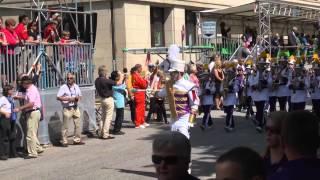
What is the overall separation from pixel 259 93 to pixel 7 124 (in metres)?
6.67

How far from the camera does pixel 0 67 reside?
1395 cm

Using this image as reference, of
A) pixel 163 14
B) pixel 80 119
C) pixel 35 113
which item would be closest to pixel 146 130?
pixel 80 119

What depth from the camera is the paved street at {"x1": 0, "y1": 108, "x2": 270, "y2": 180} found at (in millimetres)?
10758

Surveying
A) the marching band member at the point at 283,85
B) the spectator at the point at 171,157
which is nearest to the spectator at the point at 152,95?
the marching band member at the point at 283,85

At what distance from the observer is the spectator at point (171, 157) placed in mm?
3268

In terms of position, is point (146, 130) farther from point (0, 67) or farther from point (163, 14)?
point (163, 14)

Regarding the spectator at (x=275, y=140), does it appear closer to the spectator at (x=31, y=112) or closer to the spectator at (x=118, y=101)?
the spectator at (x=31, y=112)

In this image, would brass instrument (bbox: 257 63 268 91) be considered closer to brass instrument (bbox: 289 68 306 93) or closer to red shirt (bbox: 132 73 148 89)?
brass instrument (bbox: 289 68 306 93)

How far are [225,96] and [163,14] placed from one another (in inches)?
671

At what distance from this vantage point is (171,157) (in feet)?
10.7

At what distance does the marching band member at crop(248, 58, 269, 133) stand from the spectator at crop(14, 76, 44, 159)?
18.8 ft

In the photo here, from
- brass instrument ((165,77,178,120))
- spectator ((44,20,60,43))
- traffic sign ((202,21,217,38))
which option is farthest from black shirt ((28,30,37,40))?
traffic sign ((202,21,217,38))

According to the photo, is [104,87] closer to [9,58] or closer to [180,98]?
[9,58]

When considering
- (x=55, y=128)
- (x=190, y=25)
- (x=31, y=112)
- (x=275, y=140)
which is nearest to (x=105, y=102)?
(x=55, y=128)
